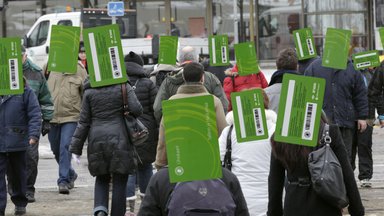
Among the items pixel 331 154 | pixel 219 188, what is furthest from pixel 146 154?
pixel 219 188

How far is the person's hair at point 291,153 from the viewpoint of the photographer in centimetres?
627

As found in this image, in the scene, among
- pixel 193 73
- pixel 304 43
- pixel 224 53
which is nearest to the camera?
pixel 193 73

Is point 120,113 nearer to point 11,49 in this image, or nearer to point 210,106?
point 11,49

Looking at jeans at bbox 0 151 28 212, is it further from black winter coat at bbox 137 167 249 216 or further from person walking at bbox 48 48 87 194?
black winter coat at bbox 137 167 249 216

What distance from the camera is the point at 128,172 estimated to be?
9766 mm

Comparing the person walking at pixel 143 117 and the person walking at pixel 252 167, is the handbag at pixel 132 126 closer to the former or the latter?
the person walking at pixel 143 117

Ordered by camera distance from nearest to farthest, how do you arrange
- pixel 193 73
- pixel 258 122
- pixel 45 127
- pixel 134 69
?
pixel 258 122
pixel 193 73
pixel 134 69
pixel 45 127

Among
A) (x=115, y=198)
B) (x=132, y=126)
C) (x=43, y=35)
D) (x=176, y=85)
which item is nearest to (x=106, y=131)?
(x=132, y=126)

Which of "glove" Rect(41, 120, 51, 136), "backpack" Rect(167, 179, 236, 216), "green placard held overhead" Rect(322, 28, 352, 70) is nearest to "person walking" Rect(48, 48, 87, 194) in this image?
"glove" Rect(41, 120, 51, 136)

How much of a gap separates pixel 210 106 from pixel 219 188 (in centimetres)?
42

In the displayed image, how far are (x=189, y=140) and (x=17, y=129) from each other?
6236mm

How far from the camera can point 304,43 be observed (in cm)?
1239

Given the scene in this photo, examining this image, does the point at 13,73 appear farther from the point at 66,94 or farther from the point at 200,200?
the point at 200,200

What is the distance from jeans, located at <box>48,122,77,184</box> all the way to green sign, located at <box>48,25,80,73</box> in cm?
301
